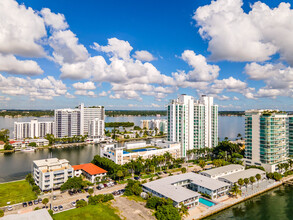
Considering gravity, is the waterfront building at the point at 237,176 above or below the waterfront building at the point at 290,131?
below

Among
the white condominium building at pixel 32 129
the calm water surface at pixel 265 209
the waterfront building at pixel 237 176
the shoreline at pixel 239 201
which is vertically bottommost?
the calm water surface at pixel 265 209

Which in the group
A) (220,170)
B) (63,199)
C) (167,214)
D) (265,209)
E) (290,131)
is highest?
(290,131)

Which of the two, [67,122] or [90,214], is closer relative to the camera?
[90,214]

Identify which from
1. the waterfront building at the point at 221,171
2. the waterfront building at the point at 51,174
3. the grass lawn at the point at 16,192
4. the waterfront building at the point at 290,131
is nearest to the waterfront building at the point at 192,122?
the waterfront building at the point at 221,171

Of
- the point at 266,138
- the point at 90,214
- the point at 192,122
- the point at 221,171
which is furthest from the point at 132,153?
the point at 266,138

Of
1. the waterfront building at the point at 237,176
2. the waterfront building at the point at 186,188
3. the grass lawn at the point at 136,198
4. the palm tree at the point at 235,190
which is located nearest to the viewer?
the waterfront building at the point at 186,188

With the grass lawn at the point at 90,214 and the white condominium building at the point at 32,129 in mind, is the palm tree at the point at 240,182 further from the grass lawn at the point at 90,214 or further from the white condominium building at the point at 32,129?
the white condominium building at the point at 32,129

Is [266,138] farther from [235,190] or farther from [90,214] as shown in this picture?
[90,214]
